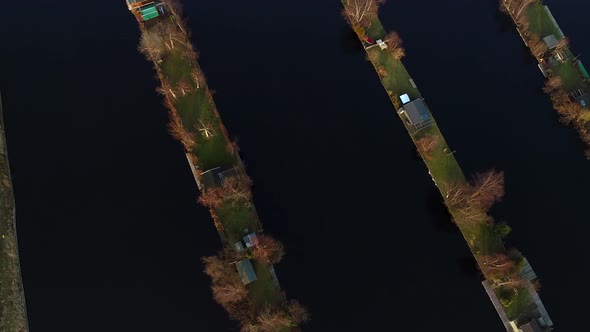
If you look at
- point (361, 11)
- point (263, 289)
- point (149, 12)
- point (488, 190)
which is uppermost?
point (149, 12)

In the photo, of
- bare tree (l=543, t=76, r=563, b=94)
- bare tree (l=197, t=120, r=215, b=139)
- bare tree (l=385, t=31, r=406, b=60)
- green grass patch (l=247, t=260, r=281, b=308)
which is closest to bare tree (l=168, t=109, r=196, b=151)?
bare tree (l=197, t=120, r=215, b=139)

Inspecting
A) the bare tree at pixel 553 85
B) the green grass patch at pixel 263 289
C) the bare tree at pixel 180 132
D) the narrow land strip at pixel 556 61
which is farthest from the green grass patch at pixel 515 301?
the bare tree at pixel 180 132

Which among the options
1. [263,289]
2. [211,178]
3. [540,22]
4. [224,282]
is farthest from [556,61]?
[224,282]

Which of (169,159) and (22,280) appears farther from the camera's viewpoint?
(169,159)

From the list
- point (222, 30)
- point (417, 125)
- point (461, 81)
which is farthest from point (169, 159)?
point (461, 81)

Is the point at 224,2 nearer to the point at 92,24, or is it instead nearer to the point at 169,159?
the point at 92,24

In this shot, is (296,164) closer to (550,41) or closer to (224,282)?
(224,282)
